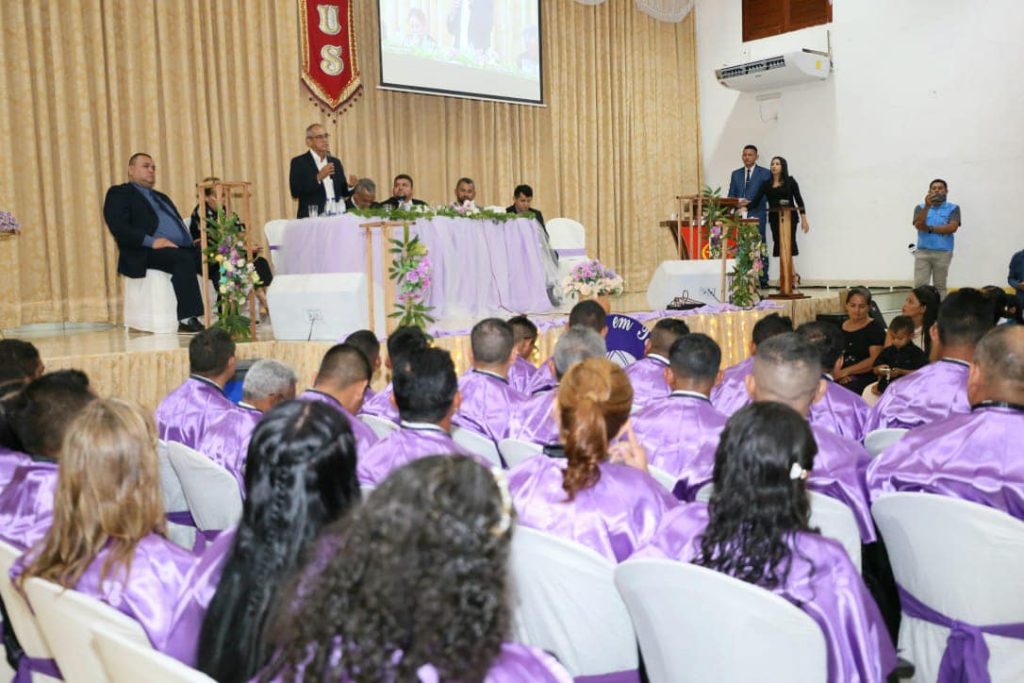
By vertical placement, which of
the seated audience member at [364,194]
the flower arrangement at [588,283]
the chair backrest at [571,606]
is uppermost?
the seated audience member at [364,194]

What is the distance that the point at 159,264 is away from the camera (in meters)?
6.86

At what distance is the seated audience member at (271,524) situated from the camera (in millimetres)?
1458

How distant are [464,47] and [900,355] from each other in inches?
265

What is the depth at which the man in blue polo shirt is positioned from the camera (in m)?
10.4

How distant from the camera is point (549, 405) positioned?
3402 mm

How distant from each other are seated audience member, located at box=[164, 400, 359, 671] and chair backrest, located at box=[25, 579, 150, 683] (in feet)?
0.43

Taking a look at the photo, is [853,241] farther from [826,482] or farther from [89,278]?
[826,482]

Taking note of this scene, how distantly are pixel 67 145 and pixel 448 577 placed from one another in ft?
27.8

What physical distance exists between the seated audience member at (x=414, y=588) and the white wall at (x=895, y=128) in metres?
11.1

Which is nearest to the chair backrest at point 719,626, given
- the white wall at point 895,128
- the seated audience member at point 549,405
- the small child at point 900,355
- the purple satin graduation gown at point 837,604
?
the purple satin graduation gown at point 837,604

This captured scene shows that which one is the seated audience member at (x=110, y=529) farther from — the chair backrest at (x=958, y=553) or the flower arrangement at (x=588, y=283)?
the flower arrangement at (x=588, y=283)

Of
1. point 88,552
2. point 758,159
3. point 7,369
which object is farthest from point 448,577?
point 758,159

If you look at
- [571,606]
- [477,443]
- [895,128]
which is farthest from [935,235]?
[571,606]

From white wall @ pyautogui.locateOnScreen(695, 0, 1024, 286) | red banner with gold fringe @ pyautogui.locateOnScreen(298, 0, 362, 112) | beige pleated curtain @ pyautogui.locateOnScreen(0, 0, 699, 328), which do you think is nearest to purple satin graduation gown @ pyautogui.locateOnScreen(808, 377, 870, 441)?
beige pleated curtain @ pyautogui.locateOnScreen(0, 0, 699, 328)
